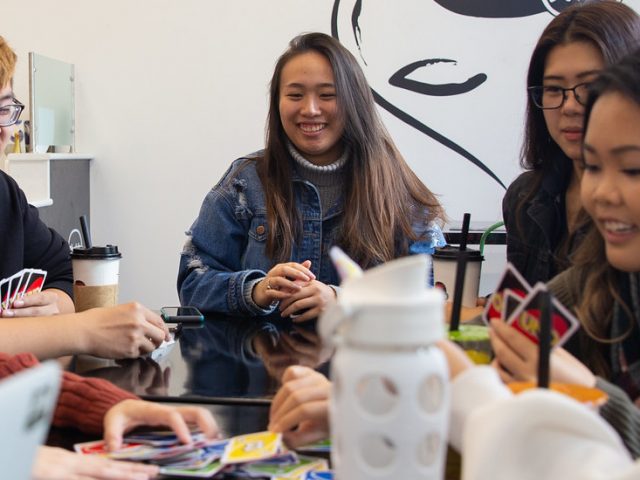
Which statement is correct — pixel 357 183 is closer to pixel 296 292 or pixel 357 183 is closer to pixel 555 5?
pixel 296 292

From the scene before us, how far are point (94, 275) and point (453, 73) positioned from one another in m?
2.63

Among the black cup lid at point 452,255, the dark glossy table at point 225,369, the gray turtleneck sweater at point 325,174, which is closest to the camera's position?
the dark glossy table at point 225,369

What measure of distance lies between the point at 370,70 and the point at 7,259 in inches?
90.1

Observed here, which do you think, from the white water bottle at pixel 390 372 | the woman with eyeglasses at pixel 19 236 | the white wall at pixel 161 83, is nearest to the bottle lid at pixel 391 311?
the white water bottle at pixel 390 372

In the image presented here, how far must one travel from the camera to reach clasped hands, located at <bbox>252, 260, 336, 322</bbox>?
180cm

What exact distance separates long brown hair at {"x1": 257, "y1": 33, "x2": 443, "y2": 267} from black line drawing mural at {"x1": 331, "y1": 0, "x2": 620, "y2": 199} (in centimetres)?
158

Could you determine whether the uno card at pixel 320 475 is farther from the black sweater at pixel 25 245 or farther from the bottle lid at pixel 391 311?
the black sweater at pixel 25 245

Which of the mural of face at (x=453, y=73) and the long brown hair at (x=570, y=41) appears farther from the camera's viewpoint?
the mural of face at (x=453, y=73)

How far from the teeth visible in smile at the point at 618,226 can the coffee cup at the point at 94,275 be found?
3.15ft

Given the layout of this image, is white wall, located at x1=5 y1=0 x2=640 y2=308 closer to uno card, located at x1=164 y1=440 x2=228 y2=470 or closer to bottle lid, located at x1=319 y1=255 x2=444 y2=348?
uno card, located at x1=164 y1=440 x2=228 y2=470

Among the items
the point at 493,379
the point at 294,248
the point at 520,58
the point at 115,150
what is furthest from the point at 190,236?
the point at 520,58

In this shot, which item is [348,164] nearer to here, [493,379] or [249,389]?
[249,389]

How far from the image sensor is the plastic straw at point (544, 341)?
0.69 meters

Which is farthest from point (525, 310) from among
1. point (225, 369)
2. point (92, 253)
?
point (92, 253)
